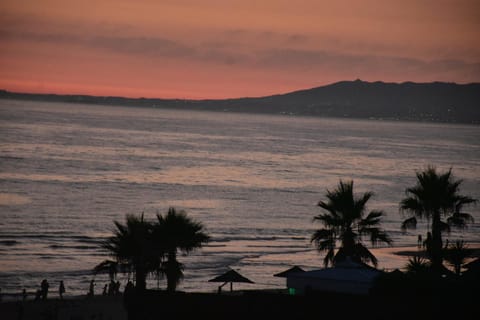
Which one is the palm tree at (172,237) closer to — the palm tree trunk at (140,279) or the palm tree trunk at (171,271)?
the palm tree trunk at (171,271)

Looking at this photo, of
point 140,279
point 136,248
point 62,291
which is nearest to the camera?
point 140,279

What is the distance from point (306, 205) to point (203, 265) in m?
36.7

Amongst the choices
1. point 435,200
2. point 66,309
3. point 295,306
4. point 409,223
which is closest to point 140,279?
point 295,306

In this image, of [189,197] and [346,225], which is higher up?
[346,225]

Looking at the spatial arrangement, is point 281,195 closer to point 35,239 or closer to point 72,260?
point 35,239

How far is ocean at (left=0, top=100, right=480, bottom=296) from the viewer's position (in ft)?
166

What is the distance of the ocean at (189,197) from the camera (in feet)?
166

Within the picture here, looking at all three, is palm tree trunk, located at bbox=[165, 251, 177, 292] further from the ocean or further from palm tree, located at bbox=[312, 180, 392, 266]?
palm tree, located at bbox=[312, 180, 392, 266]

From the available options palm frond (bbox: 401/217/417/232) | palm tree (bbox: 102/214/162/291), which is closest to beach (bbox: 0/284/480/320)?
palm tree (bbox: 102/214/162/291)

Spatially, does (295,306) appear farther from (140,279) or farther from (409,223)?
(409,223)

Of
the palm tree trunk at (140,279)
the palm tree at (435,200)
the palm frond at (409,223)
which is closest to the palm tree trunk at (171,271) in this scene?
the palm tree trunk at (140,279)

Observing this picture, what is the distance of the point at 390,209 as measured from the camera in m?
84.0

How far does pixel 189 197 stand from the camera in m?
88.2

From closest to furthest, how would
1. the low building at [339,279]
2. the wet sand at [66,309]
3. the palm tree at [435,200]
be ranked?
the low building at [339,279] → the palm tree at [435,200] → the wet sand at [66,309]
